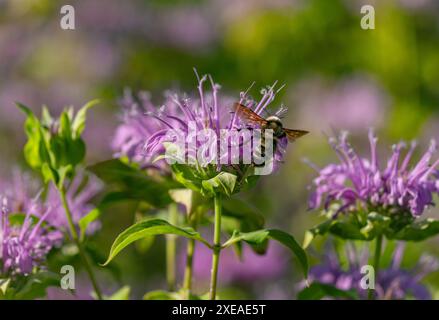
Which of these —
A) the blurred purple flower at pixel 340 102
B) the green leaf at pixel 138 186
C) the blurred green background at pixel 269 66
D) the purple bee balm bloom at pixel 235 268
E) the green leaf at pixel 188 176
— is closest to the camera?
the green leaf at pixel 188 176

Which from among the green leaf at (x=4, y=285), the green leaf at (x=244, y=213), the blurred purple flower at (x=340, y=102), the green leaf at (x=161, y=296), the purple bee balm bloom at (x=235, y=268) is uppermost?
the blurred purple flower at (x=340, y=102)

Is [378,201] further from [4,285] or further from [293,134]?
[4,285]

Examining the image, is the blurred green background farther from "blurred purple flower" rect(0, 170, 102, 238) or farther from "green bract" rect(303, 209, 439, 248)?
"green bract" rect(303, 209, 439, 248)

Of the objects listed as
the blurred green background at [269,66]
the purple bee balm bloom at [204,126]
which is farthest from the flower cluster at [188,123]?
the blurred green background at [269,66]

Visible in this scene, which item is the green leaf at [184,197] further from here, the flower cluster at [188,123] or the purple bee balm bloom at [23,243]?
the purple bee balm bloom at [23,243]

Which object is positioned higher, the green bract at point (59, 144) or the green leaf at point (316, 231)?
the green bract at point (59, 144)

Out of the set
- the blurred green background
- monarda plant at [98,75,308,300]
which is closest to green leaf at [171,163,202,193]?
monarda plant at [98,75,308,300]

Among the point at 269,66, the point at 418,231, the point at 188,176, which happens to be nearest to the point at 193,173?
the point at 188,176
